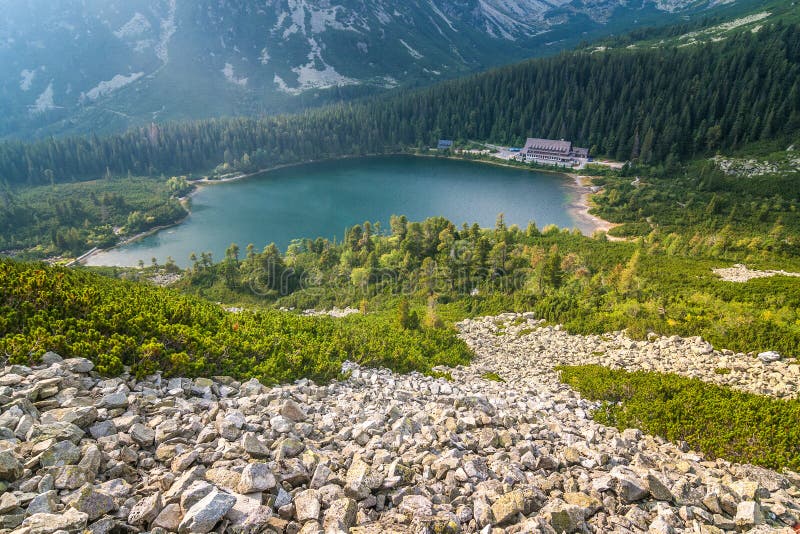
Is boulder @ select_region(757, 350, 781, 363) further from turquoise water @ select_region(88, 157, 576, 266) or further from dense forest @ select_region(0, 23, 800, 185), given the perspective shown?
dense forest @ select_region(0, 23, 800, 185)

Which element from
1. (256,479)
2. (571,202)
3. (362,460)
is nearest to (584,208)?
(571,202)

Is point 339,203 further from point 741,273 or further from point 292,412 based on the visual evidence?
point 292,412

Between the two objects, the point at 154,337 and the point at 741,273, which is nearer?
the point at 154,337

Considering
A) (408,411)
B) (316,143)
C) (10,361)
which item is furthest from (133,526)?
(316,143)

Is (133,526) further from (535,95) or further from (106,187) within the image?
(535,95)

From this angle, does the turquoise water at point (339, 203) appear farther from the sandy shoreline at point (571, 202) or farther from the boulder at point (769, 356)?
the boulder at point (769, 356)

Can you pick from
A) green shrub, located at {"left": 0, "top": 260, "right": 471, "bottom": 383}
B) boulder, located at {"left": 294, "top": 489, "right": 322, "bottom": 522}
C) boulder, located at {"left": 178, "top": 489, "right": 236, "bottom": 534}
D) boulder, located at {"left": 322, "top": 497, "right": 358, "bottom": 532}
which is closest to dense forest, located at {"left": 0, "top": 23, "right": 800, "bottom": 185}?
green shrub, located at {"left": 0, "top": 260, "right": 471, "bottom": 383}
